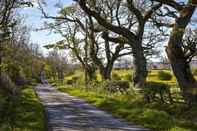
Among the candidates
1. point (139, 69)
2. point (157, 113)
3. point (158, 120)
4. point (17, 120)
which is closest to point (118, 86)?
point (139, 69)

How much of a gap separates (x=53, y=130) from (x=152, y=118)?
181 inches

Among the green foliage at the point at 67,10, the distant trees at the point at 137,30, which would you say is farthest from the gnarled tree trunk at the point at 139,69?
the green foliage at the point at 67,10

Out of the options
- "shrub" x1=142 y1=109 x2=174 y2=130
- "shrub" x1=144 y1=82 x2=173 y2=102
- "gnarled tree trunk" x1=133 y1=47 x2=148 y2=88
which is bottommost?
"shrub" x1=142 y1=109 x2=174 y2=130

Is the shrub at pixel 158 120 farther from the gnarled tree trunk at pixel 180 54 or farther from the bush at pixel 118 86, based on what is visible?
the bush at pixel 118 86

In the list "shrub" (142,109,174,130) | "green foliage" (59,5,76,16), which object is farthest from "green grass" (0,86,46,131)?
"green foliage" (59,5,76,16)

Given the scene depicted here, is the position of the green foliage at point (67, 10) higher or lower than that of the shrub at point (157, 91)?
higher

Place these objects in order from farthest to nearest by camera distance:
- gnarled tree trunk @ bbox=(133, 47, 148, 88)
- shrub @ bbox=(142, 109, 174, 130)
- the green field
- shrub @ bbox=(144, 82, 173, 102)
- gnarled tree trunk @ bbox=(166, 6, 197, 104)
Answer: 1. gnarled tree trunk @ bbox=(133, 47, 148, 88)
2. shrub @ bbox=(144, 82, 173, 102)
3. gnarled tree trunk @ bbox=(166, 6, 197, 104)
4. the green field
5. shrub @ bbox=(142, 109, 174, 130)

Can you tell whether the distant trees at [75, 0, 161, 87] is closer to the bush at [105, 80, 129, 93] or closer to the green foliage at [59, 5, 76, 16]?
the bush at [105, 80, 129, 93]

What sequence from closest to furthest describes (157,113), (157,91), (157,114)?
(157,114), (157,113), (157,91)

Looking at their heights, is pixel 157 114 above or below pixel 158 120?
above

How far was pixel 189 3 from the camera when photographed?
21.8m

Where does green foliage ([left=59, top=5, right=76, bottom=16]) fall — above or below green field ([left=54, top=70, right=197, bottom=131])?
above

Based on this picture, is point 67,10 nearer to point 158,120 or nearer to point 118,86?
point 118,86

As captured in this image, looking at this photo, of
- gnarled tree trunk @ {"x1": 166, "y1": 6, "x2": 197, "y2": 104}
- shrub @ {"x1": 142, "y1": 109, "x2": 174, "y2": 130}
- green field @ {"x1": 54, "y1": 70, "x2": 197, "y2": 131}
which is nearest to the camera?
shrub @ {"x1": 142, "y1": 109, "x2": 174, "y2": 130}
